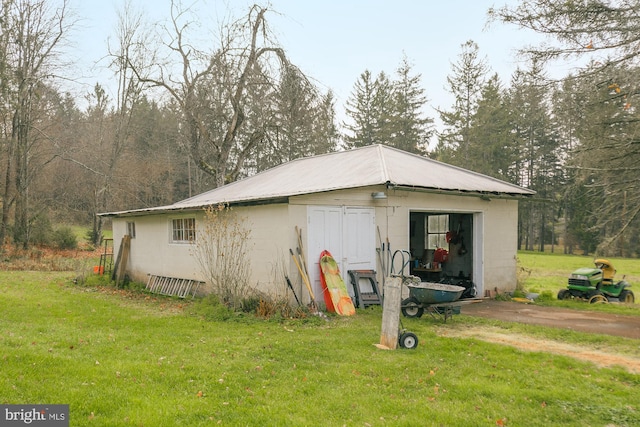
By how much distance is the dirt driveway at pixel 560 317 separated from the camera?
8398 millimetres

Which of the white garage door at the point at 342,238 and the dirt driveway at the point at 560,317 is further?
the white garage door at the point at 342,238

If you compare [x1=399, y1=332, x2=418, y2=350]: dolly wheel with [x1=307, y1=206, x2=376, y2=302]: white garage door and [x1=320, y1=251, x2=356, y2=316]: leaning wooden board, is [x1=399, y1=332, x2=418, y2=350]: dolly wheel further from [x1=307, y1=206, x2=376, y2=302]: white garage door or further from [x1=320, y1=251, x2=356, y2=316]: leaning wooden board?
[x1=307, y1=206, x2=376, y2=302]: white garage door

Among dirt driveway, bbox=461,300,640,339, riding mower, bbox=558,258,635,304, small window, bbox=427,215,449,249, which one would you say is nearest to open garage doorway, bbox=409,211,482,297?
small window, bbox=427,215,449,249

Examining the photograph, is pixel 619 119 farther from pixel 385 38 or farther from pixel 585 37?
pixel 385 38

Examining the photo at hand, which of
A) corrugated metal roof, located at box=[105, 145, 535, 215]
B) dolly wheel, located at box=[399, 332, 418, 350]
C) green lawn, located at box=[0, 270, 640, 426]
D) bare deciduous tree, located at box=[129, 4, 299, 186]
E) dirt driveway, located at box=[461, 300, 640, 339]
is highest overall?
bare deciduous tree, located at box=[129, 4, 299, 186]

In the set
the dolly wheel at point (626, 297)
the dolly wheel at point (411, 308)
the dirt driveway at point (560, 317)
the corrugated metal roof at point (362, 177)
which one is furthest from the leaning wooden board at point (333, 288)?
the dolly wheel at point (626, 297)

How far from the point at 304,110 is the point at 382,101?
2334cm

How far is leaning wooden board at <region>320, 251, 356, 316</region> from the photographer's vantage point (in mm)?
9297

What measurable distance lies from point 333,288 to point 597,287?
7.17 m

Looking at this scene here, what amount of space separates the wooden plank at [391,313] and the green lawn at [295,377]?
20cm

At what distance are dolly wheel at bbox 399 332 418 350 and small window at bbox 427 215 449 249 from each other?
8558 mm

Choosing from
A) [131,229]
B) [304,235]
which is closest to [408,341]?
[304,235]

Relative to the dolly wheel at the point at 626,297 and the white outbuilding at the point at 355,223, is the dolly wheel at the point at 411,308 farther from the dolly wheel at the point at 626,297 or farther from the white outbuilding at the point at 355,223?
the dolly wheel at the point at 626,297

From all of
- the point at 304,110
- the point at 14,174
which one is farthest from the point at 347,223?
the point at 14,174
